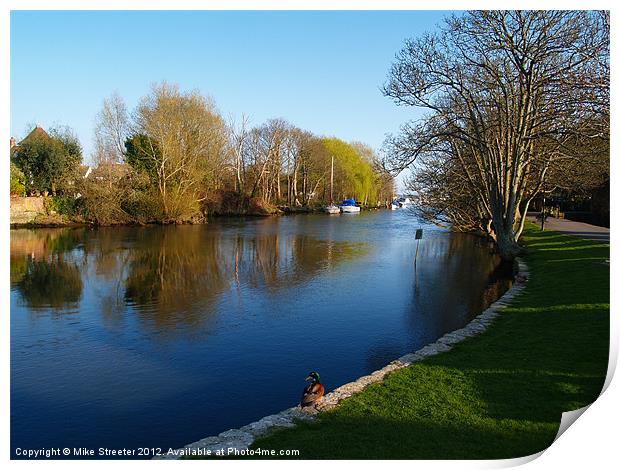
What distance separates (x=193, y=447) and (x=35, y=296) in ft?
38.1

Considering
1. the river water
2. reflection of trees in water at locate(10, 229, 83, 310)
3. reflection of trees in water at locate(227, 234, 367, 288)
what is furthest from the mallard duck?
reflection of trees in water at locate(227, 234, 367, 288)

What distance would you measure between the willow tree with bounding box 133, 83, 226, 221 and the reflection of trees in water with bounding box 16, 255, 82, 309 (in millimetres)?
21028

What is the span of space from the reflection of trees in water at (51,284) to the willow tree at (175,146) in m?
21.0

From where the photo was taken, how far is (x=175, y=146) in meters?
42.0

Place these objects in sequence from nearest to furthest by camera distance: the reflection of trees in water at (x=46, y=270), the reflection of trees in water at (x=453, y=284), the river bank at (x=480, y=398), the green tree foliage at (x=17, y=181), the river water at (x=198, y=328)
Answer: the river bank at (x=480, y=398)
the river water at (x=198, y=328)
the reflection of trees in water at (x=453, y=284)
the reflection of trees in water at (x=46, y=270)
the green tree foliage at (x=17, y=181)

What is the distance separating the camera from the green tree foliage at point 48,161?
34531 millimetres

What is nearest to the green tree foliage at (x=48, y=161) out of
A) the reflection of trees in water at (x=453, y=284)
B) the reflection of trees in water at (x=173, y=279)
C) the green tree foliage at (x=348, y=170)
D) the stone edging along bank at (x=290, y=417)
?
the reflection of trees in water at (x=173, y=279)

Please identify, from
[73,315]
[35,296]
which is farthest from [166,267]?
[73,315]

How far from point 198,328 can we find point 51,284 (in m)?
7.88

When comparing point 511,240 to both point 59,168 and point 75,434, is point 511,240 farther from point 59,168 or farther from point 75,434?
point 59,168

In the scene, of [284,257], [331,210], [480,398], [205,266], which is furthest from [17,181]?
[331,210]

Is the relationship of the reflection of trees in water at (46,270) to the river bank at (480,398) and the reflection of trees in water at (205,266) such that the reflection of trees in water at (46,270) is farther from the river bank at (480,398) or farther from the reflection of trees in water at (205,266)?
the river bank at (480,398)

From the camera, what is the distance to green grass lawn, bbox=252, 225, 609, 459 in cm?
584

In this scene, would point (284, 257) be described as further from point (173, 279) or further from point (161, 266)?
point (173, 279)
